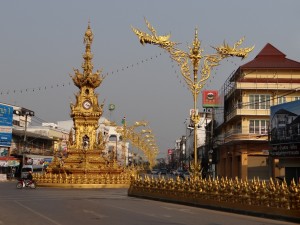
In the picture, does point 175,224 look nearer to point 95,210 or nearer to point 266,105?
point 95,210

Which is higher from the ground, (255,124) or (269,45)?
(269,45)

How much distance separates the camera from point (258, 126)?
53.7 metres

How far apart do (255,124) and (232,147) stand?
15.4 feet

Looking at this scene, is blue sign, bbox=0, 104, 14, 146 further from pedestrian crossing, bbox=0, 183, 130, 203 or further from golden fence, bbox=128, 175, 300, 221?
golden fence, bbox=128, 175, 300, 221

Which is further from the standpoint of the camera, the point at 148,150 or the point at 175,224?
the point at 148,150

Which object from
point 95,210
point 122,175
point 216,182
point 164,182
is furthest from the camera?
point 122,175

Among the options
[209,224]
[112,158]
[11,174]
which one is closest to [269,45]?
[112,158]

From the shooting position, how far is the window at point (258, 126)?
53281 mm

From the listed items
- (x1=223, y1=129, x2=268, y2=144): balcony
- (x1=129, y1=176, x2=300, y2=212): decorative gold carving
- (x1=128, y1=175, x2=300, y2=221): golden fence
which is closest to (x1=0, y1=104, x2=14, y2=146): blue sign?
(x1=223, y1=129, x2=268, y2=144): balcony

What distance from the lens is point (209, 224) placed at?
48.4 feet

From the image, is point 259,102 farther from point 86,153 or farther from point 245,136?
point 86,153

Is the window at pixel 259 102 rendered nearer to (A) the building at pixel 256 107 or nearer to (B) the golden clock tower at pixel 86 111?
(A) the building at pixel 256 107

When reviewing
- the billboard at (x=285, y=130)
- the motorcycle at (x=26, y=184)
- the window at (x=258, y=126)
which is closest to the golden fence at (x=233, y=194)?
the billboard at (x=285, y=130)

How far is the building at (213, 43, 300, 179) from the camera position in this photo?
173 ft
